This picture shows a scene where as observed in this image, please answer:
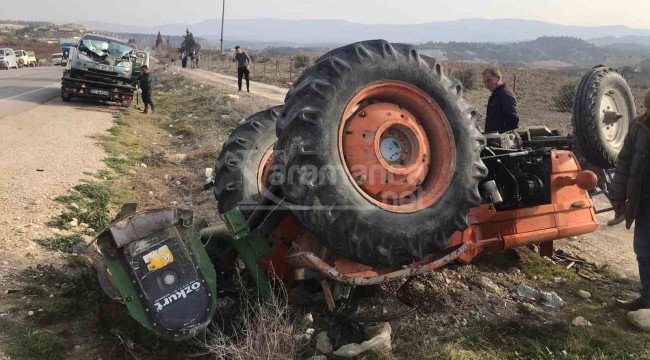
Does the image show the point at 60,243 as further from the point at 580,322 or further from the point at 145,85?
the point at 145,85

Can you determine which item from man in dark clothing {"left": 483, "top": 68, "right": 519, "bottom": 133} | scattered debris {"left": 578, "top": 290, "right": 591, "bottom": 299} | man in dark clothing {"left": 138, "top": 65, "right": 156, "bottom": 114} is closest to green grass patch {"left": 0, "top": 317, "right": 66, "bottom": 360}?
scattered debris {"left": 578, "top": 290, "right": 591, "bottom": 299}

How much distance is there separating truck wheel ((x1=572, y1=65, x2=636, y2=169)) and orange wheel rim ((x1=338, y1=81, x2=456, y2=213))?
2197 mm

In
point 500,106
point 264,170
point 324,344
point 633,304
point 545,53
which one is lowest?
point 324,344

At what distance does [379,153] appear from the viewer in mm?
3029

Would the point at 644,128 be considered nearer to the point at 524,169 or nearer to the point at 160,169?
the point at 524,169

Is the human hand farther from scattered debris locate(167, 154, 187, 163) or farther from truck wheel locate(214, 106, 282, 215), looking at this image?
scattered debris locate(167, 154, 187, 163)

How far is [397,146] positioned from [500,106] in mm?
3087

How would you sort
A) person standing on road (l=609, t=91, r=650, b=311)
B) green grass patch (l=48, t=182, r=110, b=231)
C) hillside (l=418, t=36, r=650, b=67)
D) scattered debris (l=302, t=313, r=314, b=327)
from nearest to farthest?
scattered debris (l=302, t=313, r=314, b=327)
person standing on road (l=609, t=91, r=650, b=311)
green grass patch (l=48, t=182, r=110, b=231)
hillside (l=418, t=36, r=650, b=67)

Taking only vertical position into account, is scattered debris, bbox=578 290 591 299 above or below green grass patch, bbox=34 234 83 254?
above

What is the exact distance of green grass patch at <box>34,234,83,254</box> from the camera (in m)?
4.78

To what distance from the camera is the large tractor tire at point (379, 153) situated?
2.80 meters

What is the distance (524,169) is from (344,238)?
7.46 feet

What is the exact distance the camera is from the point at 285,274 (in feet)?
11.6

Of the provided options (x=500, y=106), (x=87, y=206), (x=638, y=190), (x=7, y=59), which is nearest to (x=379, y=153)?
(x=638, y=190)
